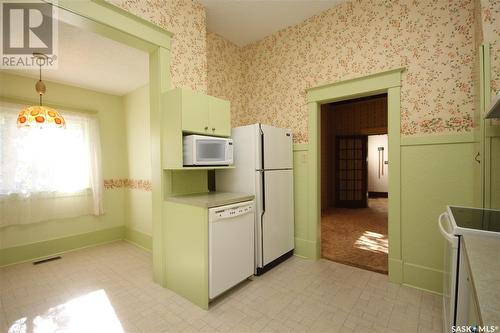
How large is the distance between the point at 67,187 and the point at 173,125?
277 centimetres

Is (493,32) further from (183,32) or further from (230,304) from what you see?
(230,304)

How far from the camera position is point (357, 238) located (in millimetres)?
3959

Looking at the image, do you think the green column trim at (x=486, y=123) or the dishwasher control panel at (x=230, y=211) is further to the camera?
the dishwasher control panel at (x=230, y=211)

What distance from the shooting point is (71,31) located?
2424 millimetres

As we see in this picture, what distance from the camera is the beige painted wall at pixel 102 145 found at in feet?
10.7

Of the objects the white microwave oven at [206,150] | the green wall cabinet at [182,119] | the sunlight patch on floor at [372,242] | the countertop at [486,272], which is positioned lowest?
the sunlight patch on floor at [372,242]

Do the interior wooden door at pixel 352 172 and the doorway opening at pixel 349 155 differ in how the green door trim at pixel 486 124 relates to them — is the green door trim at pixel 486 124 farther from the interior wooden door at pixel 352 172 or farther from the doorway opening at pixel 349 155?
the interior wooden door at pixel 352 172

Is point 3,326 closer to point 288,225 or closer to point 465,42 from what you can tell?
point 288,225

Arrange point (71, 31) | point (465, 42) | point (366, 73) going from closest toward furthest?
1. point (465, 42)
2. point (71, 31)
3. point (366, 73)

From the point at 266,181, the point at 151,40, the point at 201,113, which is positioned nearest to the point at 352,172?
the point at 266,181

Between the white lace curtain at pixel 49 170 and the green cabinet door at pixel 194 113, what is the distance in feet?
9.01

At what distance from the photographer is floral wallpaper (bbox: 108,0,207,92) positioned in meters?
2.29

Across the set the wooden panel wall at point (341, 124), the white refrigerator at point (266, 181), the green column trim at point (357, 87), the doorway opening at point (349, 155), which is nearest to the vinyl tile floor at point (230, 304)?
the white refrigerator at point (266, 181)

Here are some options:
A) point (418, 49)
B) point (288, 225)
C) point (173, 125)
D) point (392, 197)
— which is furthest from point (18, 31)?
point (392, 197)
